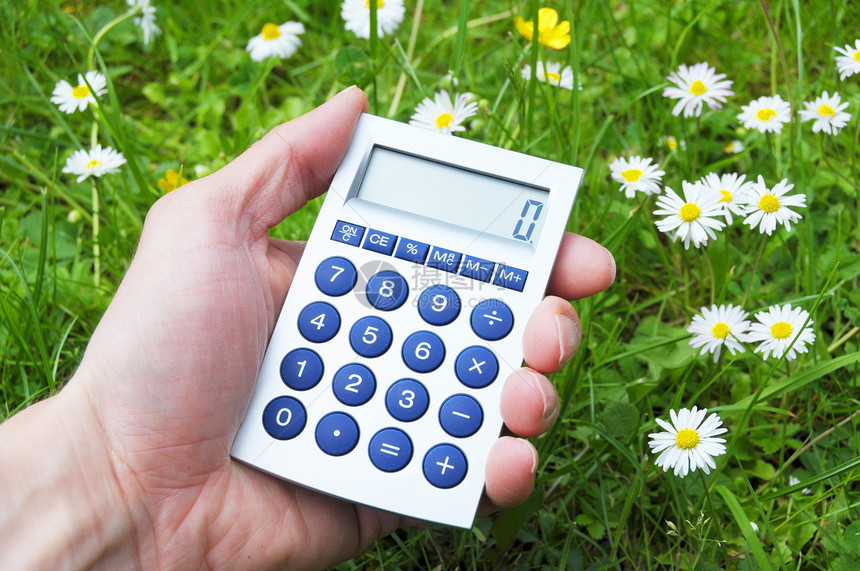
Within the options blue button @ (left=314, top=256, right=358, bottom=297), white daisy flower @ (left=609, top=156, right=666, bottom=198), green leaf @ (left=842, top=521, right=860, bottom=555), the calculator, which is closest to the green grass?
green leaf @ (left=842, top=521, right=860, bottom=555)

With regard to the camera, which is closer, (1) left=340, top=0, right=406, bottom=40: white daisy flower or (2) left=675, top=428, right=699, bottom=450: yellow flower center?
(2) left=675, top=428, right=699, bottom=450: yellow flower center

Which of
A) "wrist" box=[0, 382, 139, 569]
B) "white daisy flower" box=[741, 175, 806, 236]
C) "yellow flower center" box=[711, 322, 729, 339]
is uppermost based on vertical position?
"white daisy flower" box=[741, 175, 806, 236]

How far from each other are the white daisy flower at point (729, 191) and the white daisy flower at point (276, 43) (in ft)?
3.67

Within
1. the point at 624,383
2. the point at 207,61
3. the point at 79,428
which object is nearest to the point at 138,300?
the point at 79,428

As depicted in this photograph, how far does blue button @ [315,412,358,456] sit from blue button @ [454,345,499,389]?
192 mm

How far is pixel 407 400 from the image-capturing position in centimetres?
117

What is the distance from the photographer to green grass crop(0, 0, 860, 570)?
128 centimetres

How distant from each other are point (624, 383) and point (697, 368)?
0.57 ft

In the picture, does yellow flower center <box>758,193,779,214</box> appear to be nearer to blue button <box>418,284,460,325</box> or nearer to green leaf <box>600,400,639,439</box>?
green leaf <box>600,400,639,439</box>

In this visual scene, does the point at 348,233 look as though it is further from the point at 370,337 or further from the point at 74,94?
the point at 74,94

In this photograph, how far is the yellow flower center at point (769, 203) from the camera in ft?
4.23

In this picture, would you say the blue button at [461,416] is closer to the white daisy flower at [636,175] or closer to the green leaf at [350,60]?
the white daisy flower at [636,175]

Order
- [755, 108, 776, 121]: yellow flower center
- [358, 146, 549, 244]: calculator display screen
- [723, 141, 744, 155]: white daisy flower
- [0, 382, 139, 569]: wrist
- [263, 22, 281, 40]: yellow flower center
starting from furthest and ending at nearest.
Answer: [263, 22, 281, 40]: yellow flower center < [723, 141, 744, 155]: white daisy flower < [755, 108, 776, 121]: yellow flower center < [358, 146, 549, 244]: calculator display screen < [0, 382, 139, 569]: wrist

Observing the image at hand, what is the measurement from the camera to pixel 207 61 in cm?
218
